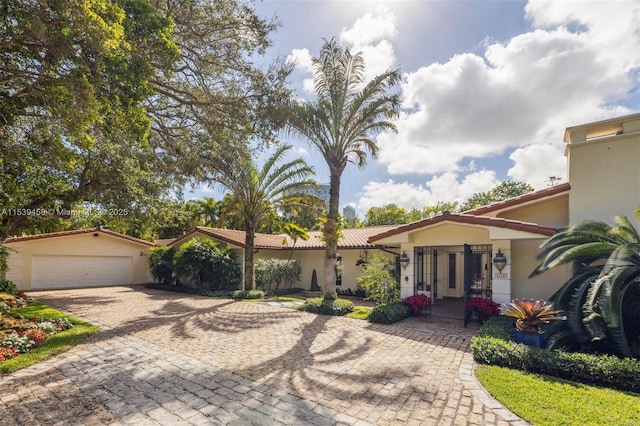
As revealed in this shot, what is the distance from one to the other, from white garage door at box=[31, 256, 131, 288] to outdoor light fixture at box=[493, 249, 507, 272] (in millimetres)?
26332

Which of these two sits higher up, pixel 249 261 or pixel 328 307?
pixel 249 261

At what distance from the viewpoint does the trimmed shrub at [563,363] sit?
19.7 ft

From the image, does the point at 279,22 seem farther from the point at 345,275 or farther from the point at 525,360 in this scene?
the point at 345,275

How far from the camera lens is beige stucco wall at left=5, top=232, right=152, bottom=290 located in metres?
20.8

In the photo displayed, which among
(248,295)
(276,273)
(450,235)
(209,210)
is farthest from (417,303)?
(209,210)

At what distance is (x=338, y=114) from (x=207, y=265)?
12.5 metres

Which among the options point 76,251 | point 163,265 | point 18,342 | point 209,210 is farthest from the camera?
point 209,210

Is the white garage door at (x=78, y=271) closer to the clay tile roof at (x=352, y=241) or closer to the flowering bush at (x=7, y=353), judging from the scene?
the clay tile roof at (x=352, y=241)

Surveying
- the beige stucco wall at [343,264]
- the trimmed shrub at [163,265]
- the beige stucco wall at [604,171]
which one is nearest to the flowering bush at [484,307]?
the beige stucco wall at [604,171]

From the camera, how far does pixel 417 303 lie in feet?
40.9

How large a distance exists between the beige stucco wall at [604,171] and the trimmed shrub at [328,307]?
892 centimetres

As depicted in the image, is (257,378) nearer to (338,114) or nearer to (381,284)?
(381,284)

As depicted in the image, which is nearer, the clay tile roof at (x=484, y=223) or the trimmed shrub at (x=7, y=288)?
the clay tile roof at (x=484, y=223)

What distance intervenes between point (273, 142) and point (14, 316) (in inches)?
408
